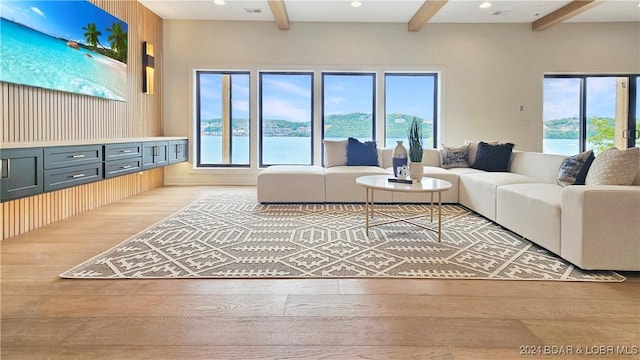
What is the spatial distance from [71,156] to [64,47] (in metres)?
1.26

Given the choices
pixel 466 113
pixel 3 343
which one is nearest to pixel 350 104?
pixel 466 113

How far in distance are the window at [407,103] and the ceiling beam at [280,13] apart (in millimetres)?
2083

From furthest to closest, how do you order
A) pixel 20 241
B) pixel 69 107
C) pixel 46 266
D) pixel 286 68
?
pixel 286 68, pixel 69 107, pixel 20 241, pixel 46 266

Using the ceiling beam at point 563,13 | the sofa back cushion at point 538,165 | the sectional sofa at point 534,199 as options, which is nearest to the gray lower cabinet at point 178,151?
the sectional sofa at point 534,199

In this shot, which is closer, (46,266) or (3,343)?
(3,343)

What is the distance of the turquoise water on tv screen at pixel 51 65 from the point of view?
9.97 feet

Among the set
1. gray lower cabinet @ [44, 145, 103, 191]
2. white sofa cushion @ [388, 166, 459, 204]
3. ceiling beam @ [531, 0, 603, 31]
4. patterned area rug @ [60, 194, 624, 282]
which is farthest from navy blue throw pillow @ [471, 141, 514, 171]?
gray lower cabinet @ [44, 145, 103, 191]

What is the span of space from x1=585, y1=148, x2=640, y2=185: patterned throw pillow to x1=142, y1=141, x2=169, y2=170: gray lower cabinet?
491cm

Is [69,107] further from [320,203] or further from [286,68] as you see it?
[286,68]

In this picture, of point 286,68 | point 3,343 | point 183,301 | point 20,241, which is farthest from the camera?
point 286,68

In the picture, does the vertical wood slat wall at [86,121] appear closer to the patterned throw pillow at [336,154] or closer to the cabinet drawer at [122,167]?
the cabinet drawer at [122,167]

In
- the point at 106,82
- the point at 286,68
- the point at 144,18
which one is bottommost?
the point at 106,82

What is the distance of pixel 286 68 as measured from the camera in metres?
6.51

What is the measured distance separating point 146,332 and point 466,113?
20.8 feet
